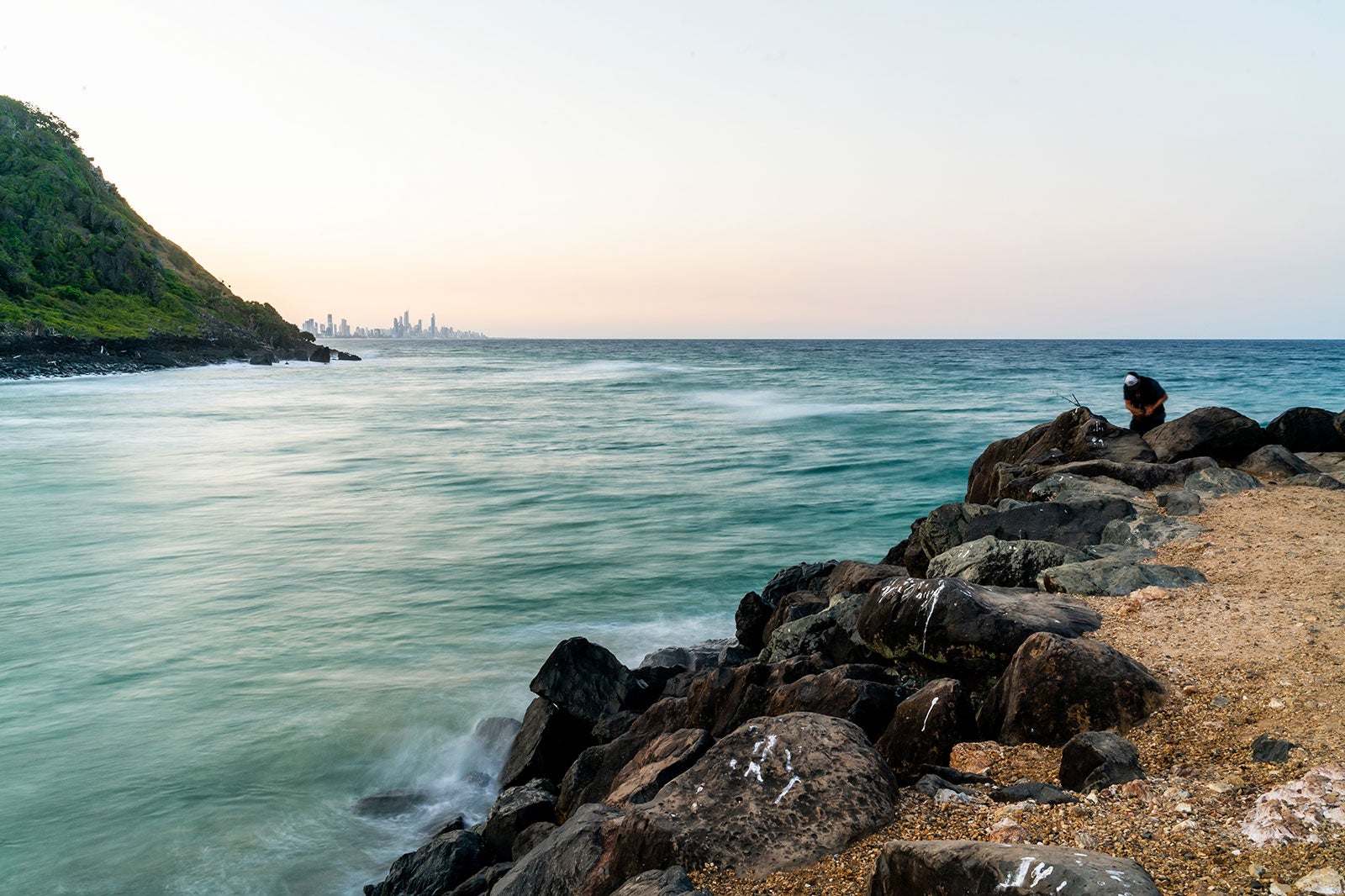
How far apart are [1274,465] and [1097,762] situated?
7.36 meters

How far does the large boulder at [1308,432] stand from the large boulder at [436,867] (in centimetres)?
1067

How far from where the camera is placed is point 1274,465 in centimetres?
920

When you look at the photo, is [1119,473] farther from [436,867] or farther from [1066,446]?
[436,867]

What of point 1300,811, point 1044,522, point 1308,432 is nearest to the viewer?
point 1300,811

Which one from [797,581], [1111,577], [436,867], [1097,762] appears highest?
[1111,577]

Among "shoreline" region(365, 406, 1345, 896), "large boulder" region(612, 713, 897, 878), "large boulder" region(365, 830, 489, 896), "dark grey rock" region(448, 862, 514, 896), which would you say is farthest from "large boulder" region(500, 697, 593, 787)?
"large boulder" region(612, 713, 897, 878)

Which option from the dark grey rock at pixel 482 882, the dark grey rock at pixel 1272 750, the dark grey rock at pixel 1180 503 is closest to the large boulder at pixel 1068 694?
the dark grey rock at pixel 1272 750

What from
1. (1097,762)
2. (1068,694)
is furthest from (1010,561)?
(1097,762)

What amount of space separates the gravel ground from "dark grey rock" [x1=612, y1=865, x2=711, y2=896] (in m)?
0.24

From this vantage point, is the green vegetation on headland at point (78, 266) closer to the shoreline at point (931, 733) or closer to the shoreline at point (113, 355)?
the shoreline at point (113, 355)

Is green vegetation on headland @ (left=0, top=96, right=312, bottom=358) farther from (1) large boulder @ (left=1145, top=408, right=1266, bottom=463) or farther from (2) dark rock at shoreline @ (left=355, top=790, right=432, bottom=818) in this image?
(1) large boulder @ (left=1145, top=408, right=1266, bottom=463)

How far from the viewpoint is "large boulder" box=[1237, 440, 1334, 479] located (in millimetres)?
9102

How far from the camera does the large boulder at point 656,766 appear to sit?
15.0 ft

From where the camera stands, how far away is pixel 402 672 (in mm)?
9773
